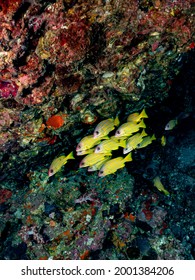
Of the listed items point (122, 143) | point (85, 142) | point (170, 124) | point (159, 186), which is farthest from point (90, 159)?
point (170, 124)

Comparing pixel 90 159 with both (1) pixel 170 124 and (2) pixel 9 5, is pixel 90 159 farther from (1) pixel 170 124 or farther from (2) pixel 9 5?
(2) pixel 9 5

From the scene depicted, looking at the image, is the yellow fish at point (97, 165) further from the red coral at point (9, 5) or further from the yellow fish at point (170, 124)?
the red coral at point (9, 5)

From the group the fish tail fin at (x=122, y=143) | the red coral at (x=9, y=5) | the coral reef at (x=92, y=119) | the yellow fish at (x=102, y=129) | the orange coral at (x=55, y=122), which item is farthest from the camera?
the fish tail fin at (x=122, y=143)

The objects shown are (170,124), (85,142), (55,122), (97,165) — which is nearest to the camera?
(55,122)

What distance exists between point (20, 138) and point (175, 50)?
9.00 ft

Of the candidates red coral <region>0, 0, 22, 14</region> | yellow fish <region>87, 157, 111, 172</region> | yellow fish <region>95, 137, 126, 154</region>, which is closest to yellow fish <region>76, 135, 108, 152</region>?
yellow fish <region>95, 137, 126, 154</region>

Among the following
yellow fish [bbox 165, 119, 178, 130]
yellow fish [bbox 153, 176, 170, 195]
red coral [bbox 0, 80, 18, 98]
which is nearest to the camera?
red coral [bbox 0, 80, 18, 98]

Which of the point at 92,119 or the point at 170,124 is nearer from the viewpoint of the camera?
the point at 92,119

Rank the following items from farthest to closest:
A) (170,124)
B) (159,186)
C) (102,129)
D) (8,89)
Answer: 1. (170,124)
2. (159,186)
3. (102,129)
4. (8,89)

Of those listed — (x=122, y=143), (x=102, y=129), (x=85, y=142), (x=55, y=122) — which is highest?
(x=55, y=122)

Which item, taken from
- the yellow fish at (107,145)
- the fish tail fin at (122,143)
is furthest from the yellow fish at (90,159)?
the fish tail fin at (122,143)

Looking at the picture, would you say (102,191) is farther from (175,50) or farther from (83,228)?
(175,50)

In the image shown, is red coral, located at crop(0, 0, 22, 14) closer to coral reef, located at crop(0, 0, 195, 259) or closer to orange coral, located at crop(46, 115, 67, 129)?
coral reef, located at crop(0, 0, 195, 259)
